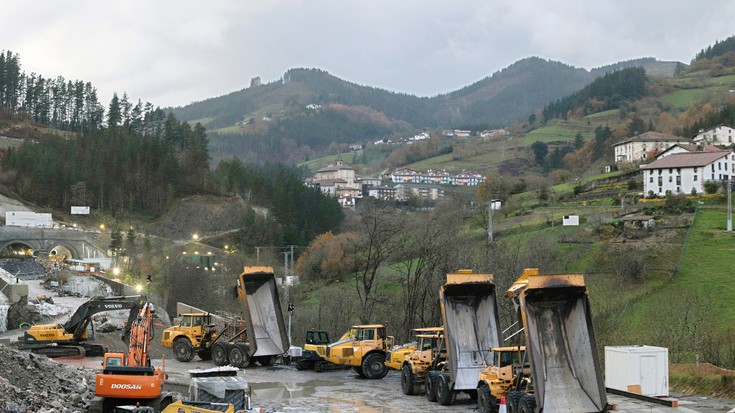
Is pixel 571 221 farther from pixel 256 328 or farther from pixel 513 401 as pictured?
pixel 513 401

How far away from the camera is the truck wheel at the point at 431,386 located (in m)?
21.9

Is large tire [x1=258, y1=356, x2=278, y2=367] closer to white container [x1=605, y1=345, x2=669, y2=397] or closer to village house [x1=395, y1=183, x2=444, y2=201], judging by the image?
white container [x1=605, y1=345, x2=669, y2=397]

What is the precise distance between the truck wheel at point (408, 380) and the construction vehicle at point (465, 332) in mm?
864

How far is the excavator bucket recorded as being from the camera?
1659cm

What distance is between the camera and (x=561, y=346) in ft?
55.4

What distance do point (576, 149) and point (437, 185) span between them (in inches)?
1323

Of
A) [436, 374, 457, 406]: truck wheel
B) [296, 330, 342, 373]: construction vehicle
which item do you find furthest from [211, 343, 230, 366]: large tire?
[436, 374, 457, 406]: truck wheel

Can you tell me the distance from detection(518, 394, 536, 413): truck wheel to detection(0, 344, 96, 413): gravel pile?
9829mm

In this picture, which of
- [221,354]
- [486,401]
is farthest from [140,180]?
[486,401]

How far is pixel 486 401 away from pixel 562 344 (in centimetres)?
314

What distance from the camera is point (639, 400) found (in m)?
19.7

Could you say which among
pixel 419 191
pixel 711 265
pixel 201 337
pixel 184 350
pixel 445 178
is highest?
pixel 445 178

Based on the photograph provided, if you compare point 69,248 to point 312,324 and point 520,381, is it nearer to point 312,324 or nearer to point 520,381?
point 312,324

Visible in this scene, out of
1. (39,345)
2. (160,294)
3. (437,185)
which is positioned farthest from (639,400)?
(437,185)
